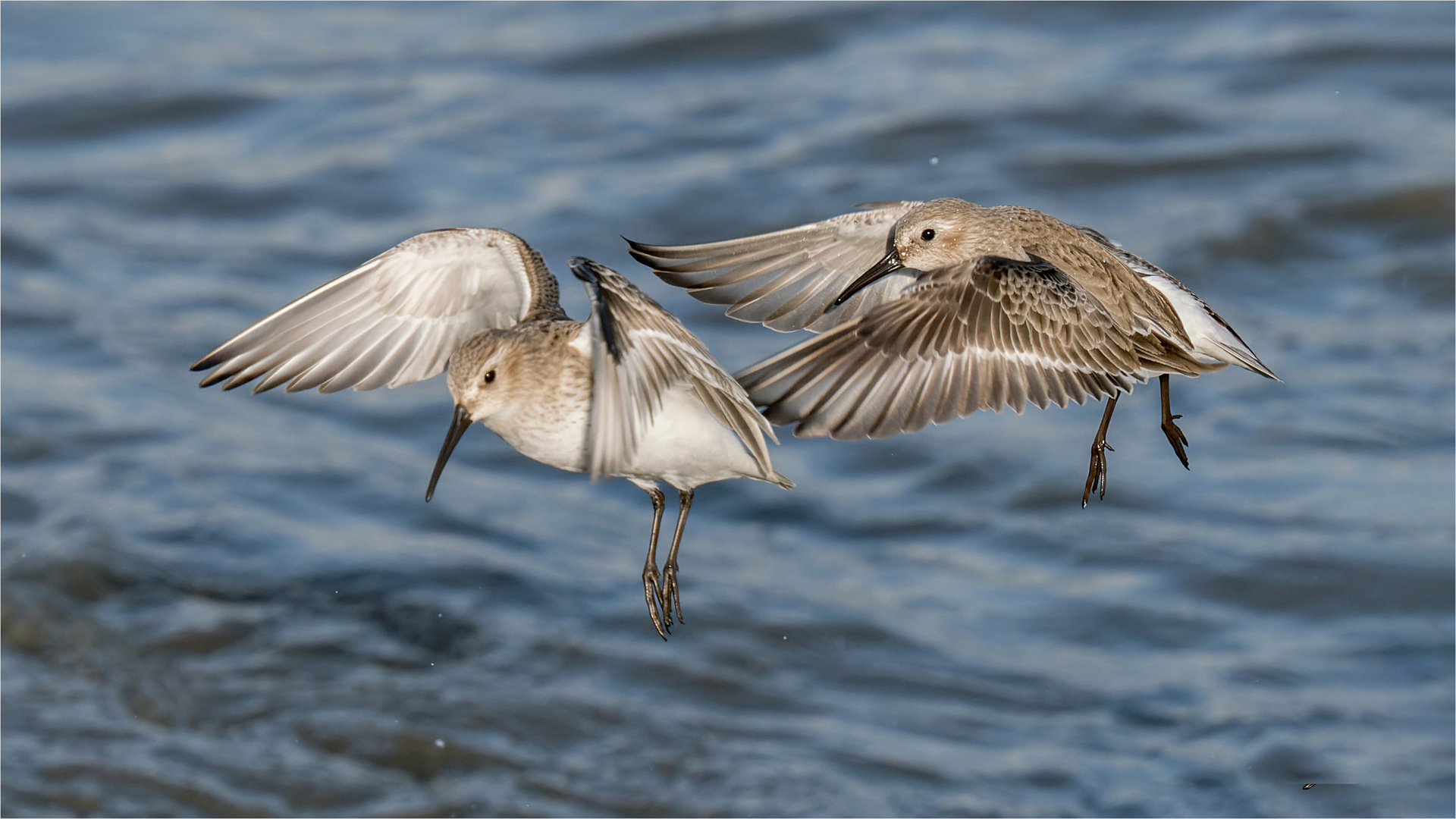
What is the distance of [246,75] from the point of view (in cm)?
2050

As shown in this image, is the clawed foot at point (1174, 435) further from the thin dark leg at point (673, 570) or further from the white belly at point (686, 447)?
the thin dark leg at point (673, 570)

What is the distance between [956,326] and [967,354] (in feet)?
0.35

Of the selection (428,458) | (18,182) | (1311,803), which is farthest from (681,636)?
(18,182)

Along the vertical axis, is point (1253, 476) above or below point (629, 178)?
below

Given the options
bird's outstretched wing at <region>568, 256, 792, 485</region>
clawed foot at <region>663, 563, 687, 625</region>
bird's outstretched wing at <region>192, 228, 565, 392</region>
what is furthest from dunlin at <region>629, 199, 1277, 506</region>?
clawed foot at <region>663, 563, 687, 625</region>

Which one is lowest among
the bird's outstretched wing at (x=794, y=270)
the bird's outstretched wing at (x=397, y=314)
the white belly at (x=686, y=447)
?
the white belly at (x=686, y=447)

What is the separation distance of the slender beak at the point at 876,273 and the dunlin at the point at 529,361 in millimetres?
627

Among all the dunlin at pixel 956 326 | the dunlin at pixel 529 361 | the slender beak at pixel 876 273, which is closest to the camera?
the dunlin at pixel 529 361

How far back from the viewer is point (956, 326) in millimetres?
5555

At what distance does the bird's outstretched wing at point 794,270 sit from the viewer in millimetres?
6016

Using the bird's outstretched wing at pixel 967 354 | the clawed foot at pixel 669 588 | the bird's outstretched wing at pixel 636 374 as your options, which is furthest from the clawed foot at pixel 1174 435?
the clawed foot at pixel 669 588

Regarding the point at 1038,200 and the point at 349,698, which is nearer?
the point at 349,698

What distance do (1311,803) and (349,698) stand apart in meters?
6.63

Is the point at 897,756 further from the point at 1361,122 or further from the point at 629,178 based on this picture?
the point at 1361,122
